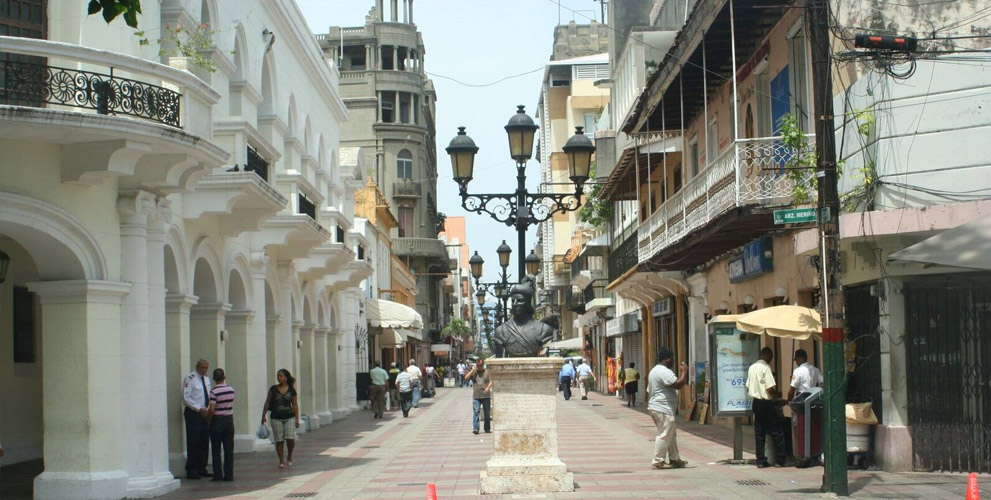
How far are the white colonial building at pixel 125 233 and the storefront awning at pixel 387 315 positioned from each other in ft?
67.6

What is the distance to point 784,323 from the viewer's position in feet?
51.0

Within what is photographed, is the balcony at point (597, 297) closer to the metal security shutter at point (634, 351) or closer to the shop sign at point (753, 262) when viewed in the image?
the metal security shutter at point (634, 351)

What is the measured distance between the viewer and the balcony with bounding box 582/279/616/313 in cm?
4903

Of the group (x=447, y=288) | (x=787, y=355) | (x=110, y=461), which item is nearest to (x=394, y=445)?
(x=787, y=355)

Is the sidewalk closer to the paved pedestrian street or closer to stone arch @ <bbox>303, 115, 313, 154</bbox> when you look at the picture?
the paved pedestrian street

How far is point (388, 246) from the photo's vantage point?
5484cm

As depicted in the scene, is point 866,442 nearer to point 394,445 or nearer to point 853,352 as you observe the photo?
point 853,352

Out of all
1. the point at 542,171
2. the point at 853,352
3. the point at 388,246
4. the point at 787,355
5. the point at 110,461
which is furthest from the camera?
the point at 542,171

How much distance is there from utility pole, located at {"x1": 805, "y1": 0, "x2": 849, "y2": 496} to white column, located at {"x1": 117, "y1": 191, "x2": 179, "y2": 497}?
7.90 meters

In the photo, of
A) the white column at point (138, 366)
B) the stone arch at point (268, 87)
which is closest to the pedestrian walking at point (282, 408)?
the white column at point (138, 366)

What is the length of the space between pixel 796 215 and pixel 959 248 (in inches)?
65.9

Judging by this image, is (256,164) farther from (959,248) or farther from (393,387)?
(393,387)

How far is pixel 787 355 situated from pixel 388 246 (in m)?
36.0

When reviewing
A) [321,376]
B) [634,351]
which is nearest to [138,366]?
[321,376]
